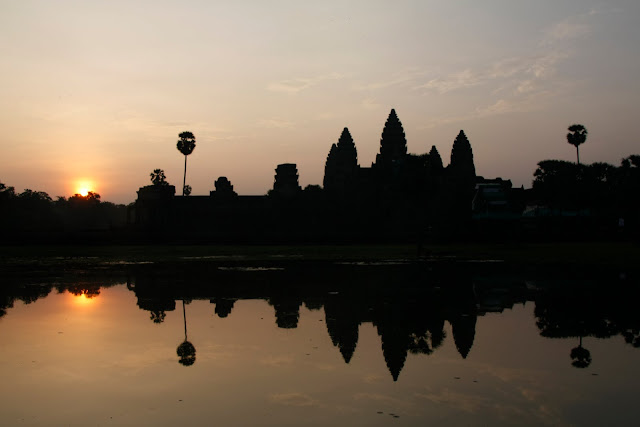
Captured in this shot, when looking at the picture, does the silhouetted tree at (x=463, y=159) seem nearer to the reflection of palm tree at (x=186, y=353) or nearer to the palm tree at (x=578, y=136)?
the palm tree at (x=578, y=136)

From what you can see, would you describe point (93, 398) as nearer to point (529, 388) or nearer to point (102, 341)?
point (102, 341)

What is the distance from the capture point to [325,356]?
9328mm

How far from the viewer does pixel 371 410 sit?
672 cm

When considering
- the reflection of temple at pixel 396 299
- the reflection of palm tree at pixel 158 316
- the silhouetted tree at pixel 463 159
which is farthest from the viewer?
the silhouetted tree at pixel 463 159

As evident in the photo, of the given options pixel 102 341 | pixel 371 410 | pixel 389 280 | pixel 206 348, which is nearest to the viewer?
pixel 371 410

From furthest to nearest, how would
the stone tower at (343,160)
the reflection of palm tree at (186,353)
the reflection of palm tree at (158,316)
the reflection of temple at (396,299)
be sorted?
the stone tower at (343,160) → the reflection of palm tree at (158,316) → the reflection of temple at (396,299) → the reflection of palm tree at (186,353)

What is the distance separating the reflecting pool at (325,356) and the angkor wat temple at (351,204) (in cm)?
4565

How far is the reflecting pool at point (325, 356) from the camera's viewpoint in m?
6.73

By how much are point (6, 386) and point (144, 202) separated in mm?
75405

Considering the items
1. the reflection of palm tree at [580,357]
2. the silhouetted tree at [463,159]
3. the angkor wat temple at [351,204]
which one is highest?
the silhouetted tree at [463,159]

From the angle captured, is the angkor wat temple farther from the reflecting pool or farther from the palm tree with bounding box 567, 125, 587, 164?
the reflecting pool

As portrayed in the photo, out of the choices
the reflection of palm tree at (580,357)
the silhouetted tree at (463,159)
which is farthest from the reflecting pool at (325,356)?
the silhouetted tree at (463,159)

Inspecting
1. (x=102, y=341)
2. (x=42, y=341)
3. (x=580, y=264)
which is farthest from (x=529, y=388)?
(x=580, y=264)

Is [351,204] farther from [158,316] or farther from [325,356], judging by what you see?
[325,356]
